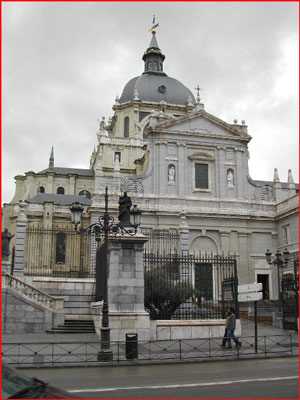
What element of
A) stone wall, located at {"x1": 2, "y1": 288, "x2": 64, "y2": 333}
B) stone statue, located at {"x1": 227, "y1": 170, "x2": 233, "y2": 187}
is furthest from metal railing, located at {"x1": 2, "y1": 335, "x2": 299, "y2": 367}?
stone statue, located at {"x1": 227, "y1": 170, "x2": 233, "y2": 187}

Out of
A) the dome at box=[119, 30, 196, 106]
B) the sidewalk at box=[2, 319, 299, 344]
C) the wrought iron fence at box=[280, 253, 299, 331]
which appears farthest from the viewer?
the dome at box=[119, 30, 196, 106]

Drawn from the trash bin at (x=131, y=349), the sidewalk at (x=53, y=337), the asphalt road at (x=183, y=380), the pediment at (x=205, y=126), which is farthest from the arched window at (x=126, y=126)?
the asphalt road at (x=183, y=380)

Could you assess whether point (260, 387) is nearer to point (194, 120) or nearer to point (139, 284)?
point (139, 284)

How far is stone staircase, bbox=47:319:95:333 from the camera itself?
19964mm

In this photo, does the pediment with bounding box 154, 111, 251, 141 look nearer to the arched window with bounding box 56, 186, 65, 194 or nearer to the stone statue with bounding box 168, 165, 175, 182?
the stone statue with bounding box 168, 165, 175, 182

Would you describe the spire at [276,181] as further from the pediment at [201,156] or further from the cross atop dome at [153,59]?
the cross atop dome at [153,59]

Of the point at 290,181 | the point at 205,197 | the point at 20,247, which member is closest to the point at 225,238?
the point at 205,197

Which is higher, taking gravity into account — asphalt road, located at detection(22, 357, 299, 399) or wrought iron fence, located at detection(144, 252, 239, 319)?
wrought iron fence, located at detection(144, 252, 239, 319)

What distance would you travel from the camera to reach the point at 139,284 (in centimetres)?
1802

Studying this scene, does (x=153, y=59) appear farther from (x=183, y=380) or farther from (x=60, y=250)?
(x=183, y=380)

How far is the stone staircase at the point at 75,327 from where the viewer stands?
19964 millimetres

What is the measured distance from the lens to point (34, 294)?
2148cm

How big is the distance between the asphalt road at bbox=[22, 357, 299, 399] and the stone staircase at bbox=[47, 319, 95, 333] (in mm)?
7470

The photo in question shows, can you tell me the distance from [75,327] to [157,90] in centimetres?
4860
